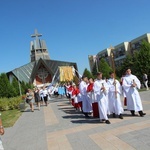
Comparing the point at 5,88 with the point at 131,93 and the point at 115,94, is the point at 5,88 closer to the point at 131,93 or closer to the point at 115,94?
the point at 115,94

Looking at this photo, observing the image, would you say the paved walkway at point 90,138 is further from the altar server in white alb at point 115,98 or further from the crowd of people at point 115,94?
the altar server in white alb at point 115,98

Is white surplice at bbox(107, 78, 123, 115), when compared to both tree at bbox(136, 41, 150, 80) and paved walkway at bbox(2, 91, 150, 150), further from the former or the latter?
tree at bbox(136, 41, 150, 80)

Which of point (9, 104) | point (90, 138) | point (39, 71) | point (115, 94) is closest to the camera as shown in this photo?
point (90, 138)

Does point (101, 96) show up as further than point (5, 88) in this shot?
No

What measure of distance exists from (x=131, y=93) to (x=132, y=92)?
0.19ft

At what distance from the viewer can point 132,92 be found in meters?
11.4

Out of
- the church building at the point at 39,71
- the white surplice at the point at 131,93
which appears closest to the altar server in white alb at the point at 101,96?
the white surplice at the point at 131,93

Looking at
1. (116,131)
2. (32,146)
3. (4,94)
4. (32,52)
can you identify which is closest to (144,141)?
(116,131)

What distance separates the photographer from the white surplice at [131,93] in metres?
11.0

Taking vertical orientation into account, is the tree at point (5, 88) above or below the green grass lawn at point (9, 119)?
above

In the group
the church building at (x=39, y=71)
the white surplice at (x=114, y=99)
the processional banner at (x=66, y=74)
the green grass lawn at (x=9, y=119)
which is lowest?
the green grass lawn at (x=9, y=119)

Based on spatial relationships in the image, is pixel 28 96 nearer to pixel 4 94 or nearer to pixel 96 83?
pixel 96 83

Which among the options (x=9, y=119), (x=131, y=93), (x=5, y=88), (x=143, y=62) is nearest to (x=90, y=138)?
(x=131, y=93)

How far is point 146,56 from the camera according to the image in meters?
38.3
